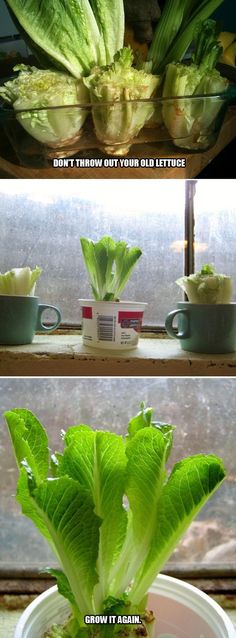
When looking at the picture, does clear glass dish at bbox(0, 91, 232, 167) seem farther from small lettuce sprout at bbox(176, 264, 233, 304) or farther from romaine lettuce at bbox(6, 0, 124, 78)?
small lettuce sprout at bbox(176, 264, 233, 304)

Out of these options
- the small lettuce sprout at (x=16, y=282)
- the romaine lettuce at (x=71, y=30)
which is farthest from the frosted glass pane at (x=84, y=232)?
the romaine lettuce at (x=71, y=30)

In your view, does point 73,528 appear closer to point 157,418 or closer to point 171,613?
point 171,613

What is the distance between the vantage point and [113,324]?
2.67 ft

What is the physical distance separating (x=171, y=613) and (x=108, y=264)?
19.7 inches

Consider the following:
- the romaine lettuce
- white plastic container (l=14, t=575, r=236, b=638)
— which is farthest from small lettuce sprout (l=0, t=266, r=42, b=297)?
white plastic container (l=14, t=575, r=236, b=638)

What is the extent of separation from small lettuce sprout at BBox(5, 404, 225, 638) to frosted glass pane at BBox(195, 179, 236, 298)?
35 centimetres

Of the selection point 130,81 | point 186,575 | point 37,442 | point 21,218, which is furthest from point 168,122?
point 186,575

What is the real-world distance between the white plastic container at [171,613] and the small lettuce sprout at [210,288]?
408mm

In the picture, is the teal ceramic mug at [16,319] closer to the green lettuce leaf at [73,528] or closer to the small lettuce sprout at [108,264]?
the small lettuce sprout at [108,264]

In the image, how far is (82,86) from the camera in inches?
30.7

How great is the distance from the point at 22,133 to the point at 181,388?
20.0 inches

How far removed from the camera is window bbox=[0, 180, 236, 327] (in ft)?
3.20

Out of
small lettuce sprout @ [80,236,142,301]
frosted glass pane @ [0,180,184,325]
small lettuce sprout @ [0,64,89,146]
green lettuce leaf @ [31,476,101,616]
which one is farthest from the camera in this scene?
frosted glass pane @ [0,180,184,325]

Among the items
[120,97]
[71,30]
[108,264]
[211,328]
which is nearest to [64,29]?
[71,30]
